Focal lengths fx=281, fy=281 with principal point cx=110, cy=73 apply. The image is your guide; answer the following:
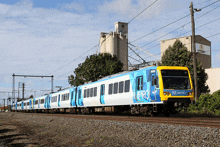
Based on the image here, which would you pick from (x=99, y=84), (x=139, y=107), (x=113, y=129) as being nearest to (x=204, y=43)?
(x=99, y=84)

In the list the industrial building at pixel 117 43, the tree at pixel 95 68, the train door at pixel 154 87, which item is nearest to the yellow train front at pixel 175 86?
the train door at pixel 154 87

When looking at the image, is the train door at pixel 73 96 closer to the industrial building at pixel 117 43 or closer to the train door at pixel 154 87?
the train door at pixel 154 87

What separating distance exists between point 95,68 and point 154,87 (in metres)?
36.6

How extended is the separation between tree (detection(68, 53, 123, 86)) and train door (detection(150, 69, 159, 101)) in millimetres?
34922

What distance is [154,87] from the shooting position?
17.8 metres

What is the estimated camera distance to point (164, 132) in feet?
31.4

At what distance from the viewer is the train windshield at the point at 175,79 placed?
57.4ft

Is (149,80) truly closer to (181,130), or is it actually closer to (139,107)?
(139,107)

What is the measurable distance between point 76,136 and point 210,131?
17.4ft

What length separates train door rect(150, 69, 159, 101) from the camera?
57.7 ft

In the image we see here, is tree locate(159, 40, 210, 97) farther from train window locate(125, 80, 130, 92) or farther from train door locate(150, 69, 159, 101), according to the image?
train door locate(150, 69, 159, 101)

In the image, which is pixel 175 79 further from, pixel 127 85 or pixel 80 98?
pixel 80 98

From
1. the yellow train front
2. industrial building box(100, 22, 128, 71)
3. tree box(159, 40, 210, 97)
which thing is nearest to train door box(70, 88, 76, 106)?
tree box(159, 40, 210, 97)

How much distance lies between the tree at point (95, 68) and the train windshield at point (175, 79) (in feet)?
116
